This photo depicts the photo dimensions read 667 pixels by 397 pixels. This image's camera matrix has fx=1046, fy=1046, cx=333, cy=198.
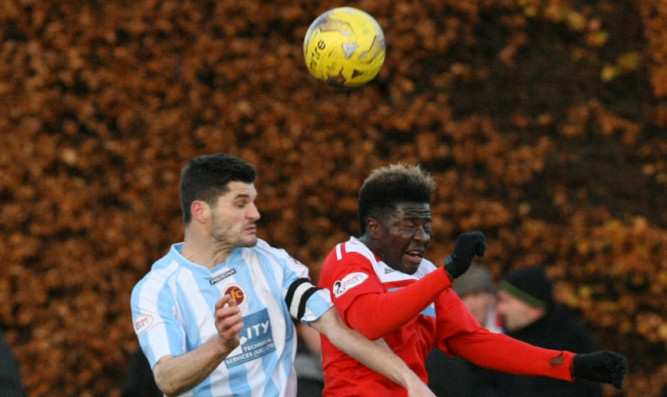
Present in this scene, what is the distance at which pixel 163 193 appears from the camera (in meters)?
7.86

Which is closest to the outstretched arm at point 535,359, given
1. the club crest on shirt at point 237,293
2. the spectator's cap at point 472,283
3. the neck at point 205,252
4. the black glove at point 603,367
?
the black glove at point 603,367

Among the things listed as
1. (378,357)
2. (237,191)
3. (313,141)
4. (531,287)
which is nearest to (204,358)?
(378,357)

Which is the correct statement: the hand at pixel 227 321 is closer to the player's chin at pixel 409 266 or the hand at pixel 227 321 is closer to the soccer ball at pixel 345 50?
the player's chin at pixel 409 266

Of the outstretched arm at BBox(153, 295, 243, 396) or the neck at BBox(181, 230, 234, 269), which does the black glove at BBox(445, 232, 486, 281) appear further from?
the neck at BBox(181, 230, 234, 269)

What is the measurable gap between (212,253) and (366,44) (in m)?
1.26

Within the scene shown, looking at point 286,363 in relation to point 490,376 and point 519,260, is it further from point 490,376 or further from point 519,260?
point 519,260

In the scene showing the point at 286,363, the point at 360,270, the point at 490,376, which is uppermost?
the point at 360,270

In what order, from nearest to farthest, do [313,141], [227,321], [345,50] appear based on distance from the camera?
[227,321], [345,50], [313,141]

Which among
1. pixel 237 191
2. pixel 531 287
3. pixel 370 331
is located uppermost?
pixel 237 191

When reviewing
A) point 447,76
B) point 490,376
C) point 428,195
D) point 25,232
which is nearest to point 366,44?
point 428,195

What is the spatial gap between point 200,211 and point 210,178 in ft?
0.48

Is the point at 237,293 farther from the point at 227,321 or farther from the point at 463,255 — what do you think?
the point at 463,255

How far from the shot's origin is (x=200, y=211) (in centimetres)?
447

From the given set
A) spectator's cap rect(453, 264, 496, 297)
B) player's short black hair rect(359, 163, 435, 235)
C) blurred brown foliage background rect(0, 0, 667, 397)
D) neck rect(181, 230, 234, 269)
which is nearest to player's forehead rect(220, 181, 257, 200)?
neck rect(181, 230, 234, 269)
